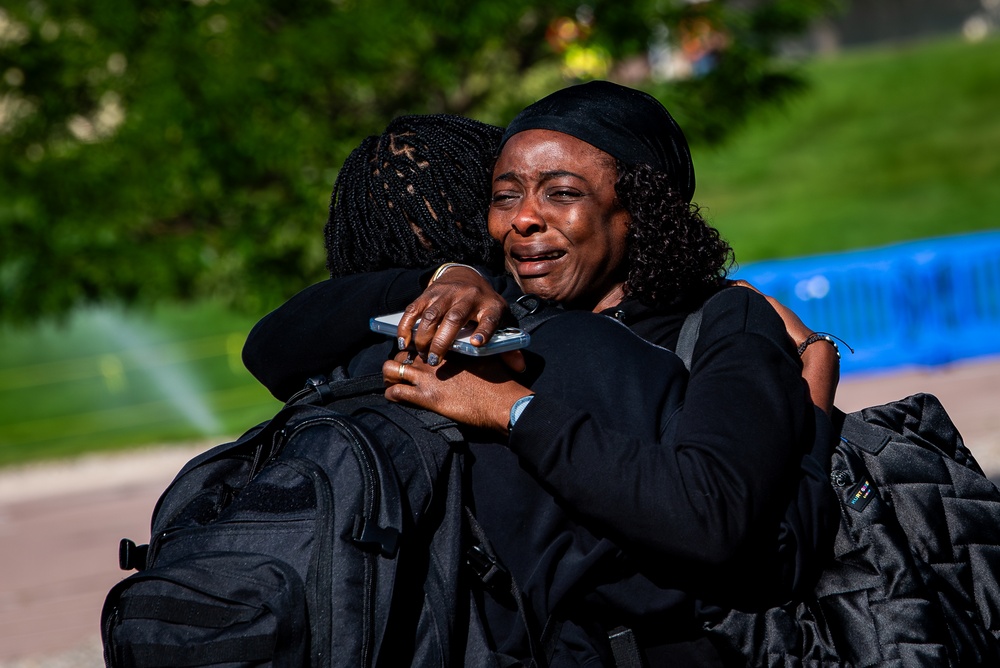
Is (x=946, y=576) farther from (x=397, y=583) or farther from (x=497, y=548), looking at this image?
(x=397, y=583)

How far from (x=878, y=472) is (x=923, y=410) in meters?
0.20

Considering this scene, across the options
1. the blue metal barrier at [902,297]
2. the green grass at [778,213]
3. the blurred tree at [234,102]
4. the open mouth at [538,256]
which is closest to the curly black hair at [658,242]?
the open mouth at [538,256]

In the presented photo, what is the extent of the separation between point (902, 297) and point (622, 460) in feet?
33.6

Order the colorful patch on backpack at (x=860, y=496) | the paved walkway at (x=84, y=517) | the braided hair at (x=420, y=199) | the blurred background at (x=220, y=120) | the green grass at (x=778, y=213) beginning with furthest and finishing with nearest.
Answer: the green grass at (x=778, y=213) < the blurred background at (x=220, y=120) < the paved walkway at (x=84, y=517) < the braided hair at (x=420, y=199) < the colorful patch on backpack at (x=860, y=496)

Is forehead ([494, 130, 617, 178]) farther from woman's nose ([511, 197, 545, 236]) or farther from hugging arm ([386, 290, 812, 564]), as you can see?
hugging arm ([386, 290, 812, 564])

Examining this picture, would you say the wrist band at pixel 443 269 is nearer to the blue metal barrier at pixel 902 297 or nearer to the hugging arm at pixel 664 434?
the hugging arm at pixel 664 434

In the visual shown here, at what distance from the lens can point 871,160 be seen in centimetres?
2377

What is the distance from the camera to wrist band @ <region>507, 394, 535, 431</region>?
5.66 ft

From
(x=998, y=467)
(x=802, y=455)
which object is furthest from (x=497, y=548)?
(x=998, y=467)

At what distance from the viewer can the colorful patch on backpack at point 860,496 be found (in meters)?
1.85

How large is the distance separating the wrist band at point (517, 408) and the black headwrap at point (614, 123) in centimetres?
50

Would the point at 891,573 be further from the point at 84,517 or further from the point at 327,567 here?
the point at 84,517

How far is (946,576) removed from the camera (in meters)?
1.92

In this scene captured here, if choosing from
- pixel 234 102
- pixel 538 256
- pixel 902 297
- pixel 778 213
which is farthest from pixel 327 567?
pixel 778 213
